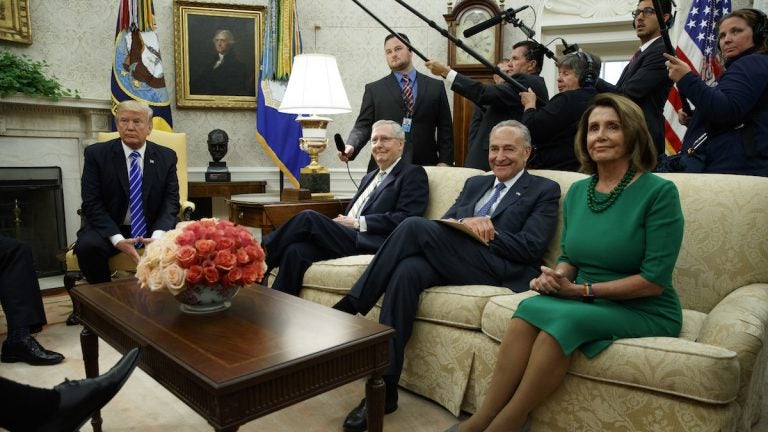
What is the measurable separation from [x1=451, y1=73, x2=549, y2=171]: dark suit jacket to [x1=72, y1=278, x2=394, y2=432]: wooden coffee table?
1648 millimetres

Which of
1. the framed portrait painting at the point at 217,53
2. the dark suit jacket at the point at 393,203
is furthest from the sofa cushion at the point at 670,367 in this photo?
the framed portrait painting at the point at 217,53

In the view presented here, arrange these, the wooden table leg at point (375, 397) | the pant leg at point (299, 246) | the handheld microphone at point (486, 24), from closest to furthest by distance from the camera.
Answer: the wooden table leg at point (375, 397)
the pant leg at point (299, 246)
the handheld microphone at point (486, 24)

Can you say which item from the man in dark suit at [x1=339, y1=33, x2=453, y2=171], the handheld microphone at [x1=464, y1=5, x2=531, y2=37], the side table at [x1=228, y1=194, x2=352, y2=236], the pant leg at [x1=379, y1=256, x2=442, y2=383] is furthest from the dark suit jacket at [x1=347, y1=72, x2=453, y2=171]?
the pant leg at [x1=379, y1=256, x2=442, y2=383]

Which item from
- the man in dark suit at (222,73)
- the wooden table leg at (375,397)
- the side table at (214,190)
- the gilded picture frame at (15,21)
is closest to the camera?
the wooden table leg at (375,397)

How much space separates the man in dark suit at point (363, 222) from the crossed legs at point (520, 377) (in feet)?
4.04

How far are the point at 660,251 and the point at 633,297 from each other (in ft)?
0.52

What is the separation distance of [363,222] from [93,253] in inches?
55.6

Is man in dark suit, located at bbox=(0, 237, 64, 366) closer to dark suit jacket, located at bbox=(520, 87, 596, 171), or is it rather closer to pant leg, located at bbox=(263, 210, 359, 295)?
pant leg, located at bbox=(263, 210, 359, 295)

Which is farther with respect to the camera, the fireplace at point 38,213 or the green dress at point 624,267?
the fireplace at point 38,213

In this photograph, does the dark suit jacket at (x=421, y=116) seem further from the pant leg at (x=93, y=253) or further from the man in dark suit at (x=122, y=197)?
the pant leg at (x=93, y=253)

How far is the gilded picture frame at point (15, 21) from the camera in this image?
12.9 ft

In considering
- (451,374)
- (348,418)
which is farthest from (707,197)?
(348,418)

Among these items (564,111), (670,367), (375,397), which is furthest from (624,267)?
(564,111)

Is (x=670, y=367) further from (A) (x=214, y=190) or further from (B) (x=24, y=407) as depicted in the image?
(A) (x=214, y=190)
